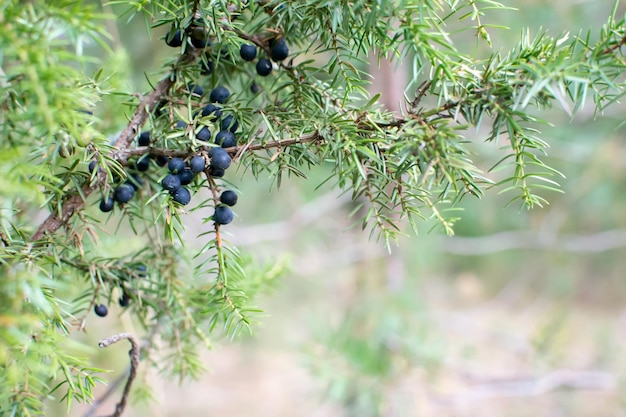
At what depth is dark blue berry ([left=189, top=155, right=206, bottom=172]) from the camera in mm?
391

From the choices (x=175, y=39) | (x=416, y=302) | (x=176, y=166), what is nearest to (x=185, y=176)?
(x=176, y=166)

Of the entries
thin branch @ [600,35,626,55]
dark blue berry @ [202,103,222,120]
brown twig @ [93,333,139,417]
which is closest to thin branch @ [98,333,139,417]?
brown twig @ [93,333,139,417]

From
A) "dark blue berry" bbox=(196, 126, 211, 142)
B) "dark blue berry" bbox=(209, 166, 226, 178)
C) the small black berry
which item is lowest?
the small black berry

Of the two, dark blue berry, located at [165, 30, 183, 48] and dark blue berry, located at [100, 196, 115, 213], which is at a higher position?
dark blue berry, located at [165, 30, 183, 48]

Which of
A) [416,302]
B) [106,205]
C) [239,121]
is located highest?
[416,302]

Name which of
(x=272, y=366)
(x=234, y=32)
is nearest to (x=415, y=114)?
(x=234, y=32)

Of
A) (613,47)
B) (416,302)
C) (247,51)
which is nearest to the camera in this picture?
(613,47)

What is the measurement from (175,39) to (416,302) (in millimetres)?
1758

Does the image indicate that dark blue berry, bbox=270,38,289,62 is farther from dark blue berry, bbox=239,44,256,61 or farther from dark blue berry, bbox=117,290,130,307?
dark blue berry, bbox=117,290,130,307

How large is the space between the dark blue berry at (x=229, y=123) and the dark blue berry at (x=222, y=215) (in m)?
0.08

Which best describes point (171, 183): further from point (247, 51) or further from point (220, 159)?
point (247, 51)

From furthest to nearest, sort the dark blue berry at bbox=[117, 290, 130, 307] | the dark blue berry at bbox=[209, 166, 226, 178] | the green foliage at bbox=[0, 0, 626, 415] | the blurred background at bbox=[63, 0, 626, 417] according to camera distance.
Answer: the blurred background at bbox=[63, 0, 626, 417]
the dark blue berry at bbox=[117, 290, 130, 307]
the dark blue berry at bbox=[209, 166, 226, 178]
the green foliage at bbox=[0, 0, 626, 415]

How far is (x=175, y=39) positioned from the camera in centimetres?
44

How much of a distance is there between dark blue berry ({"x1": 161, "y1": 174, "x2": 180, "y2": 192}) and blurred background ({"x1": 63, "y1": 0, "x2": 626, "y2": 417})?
7cm
